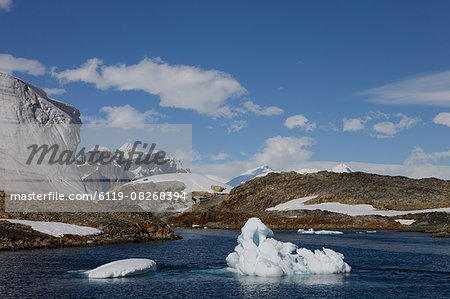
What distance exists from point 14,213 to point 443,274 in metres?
54.4

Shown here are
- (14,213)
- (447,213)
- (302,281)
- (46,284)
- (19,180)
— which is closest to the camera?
(46,284)

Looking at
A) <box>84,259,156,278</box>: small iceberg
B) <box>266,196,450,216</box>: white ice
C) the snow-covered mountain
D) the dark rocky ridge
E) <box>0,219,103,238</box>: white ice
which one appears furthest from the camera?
the dark rocky ridge

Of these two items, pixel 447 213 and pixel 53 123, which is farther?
pixel 53 123

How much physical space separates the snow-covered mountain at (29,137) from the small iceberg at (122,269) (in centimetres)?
8244

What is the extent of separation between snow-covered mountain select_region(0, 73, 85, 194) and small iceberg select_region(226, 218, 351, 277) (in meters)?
86.7

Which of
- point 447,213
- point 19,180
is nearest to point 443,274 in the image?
point 447,213

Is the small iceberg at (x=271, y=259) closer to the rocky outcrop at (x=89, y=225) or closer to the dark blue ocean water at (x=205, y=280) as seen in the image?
the dark blue ocean water at (x=205, y=280)

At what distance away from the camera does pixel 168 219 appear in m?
157

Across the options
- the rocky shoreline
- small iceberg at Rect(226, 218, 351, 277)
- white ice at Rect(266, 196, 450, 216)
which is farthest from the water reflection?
white ice at Rect(266, 196, 450, 216)

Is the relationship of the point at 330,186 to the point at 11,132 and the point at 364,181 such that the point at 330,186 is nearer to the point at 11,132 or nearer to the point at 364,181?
the point at 364,181

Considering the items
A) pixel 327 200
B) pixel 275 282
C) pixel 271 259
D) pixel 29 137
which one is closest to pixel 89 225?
pixel 271 259

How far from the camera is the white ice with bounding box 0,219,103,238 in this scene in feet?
189

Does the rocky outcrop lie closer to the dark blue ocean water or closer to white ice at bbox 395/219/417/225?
the dark blue ocean water

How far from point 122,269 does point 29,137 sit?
11174cm
